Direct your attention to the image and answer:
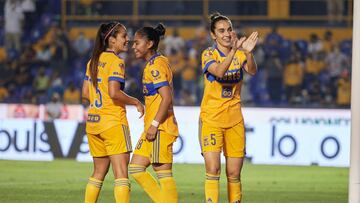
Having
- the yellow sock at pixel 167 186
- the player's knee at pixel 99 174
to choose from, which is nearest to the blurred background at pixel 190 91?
the player's knee at pixel 99 174

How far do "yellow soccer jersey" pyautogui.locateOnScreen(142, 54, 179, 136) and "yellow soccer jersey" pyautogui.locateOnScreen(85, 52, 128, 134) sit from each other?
0.78 feet

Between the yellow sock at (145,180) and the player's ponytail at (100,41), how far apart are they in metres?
0.87

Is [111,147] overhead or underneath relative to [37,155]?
overhead

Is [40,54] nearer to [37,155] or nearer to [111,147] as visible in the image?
[37,155]

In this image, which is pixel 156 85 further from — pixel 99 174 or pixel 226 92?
pixel 99 174

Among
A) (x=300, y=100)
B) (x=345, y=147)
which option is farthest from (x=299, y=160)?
(x=300, y=100)

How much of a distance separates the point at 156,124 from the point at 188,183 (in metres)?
5.85

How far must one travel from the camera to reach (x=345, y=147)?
17.8 m

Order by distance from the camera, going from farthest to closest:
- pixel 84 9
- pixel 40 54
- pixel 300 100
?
1. pixel 84 9
2. pixel 40 54
3. pixel 300 100

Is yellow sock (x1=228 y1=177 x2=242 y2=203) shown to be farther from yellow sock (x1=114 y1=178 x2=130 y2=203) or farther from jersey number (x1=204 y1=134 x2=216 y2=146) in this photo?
yellow sock (x1=114 y1=178 x2=130 y2=203)

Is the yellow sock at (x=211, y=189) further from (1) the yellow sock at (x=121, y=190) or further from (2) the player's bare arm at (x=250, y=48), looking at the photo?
(2) the player's bare arm at (x=250, y=48)

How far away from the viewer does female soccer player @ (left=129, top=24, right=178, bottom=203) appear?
9008mm

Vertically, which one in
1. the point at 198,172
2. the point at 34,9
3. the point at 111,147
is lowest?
the point at 198,172

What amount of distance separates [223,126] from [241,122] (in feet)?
0.79
